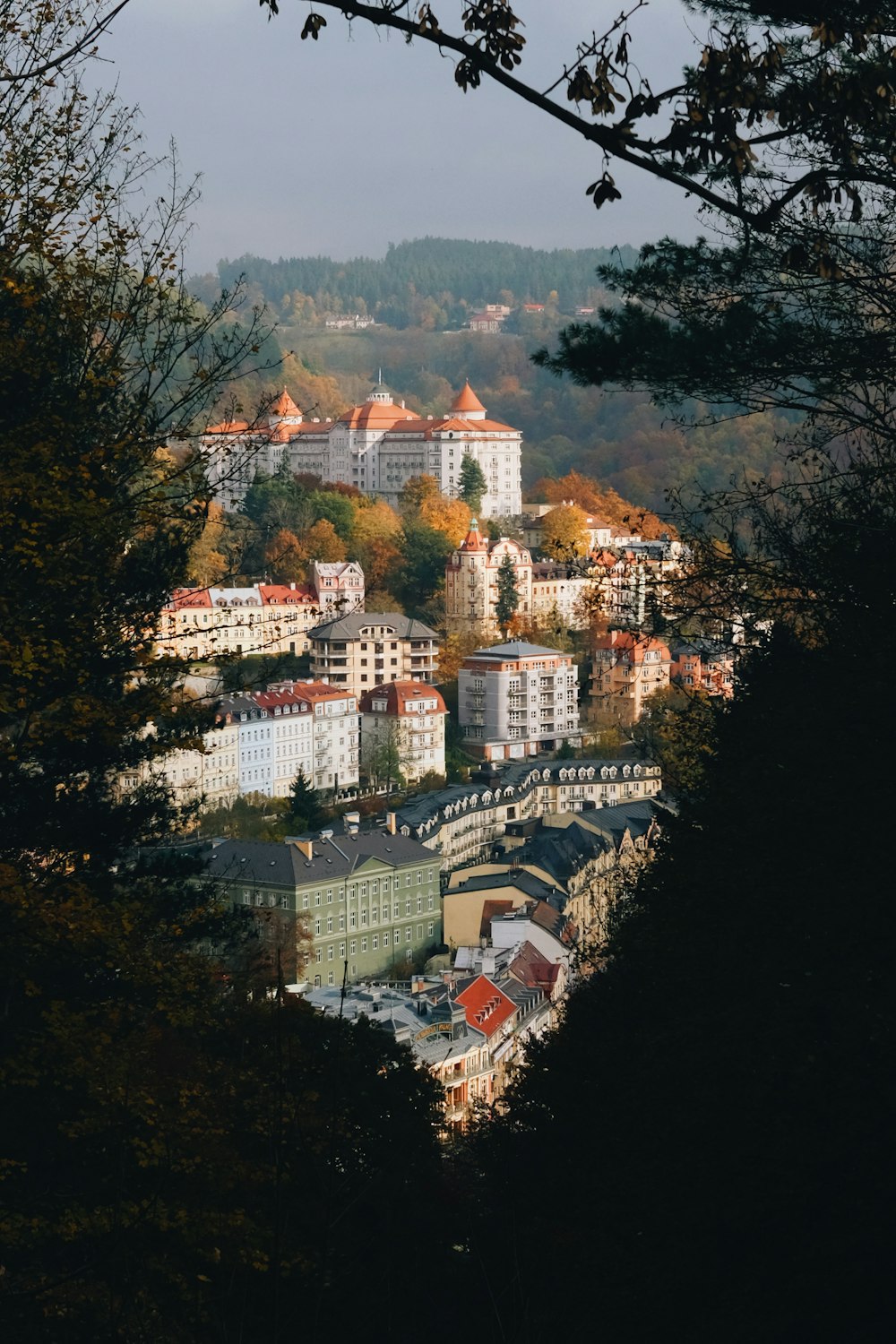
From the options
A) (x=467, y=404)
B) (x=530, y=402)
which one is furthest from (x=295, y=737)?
(x=530, y=402)

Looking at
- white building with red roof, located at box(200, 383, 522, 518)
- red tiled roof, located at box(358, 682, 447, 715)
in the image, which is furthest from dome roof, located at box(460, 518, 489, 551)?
white building with red roof, located at box(200, 383, 522, 518)

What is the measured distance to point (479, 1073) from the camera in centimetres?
2666

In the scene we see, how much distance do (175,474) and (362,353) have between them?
148 meters

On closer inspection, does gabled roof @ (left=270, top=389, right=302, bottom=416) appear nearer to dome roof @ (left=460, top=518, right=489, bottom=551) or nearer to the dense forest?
the dense forest

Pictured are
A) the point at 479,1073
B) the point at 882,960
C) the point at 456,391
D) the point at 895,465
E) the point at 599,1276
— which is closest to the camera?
the point at 882,960

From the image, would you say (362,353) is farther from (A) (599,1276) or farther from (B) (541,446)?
(A) (599,1276)

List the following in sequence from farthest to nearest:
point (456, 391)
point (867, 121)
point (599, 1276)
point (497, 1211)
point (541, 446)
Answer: point (456, 391) < point (541, 446) < point (497, 1211) < point (599, 1276) < point (867, 121)

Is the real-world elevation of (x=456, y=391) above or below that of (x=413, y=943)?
above

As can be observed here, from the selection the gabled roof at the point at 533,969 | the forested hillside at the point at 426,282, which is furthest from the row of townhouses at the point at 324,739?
the forested hillside at the point at 426,282

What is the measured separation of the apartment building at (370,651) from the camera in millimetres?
56094

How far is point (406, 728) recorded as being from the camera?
52469 millimetres

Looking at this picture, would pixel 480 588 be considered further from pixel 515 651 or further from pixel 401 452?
pixel 401 452

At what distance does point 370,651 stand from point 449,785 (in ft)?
20.1

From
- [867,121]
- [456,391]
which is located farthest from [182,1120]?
[456,391]
